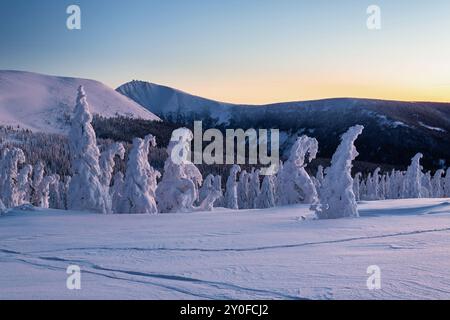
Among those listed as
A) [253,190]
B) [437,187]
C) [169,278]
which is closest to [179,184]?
[169,278]

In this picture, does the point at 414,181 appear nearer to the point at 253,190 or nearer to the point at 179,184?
Answer: the point at 253,190

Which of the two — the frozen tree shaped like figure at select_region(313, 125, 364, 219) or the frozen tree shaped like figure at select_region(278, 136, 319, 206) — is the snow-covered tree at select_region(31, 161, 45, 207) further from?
the frozen tree shaped like figure at select_region(313, 125, 364, 219)

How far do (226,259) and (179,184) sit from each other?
2120 cm

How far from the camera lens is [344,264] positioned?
9.60 metres

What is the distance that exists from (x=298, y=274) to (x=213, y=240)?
4.58m

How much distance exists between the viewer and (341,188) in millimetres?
19734

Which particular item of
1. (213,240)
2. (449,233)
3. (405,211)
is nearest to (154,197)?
(405,211)

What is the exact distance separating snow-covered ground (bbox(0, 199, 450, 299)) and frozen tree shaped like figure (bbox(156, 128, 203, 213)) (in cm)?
1345

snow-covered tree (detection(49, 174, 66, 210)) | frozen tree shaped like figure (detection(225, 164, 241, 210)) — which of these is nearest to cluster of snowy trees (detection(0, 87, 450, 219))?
frozen tree shaped like figure (detection(225, 164, 241, 210))

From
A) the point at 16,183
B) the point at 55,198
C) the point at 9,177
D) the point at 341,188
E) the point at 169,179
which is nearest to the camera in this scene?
the point at 341,188

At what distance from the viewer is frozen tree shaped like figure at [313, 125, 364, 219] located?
19375 mm

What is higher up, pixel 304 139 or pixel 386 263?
pixel 304 139
